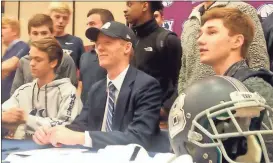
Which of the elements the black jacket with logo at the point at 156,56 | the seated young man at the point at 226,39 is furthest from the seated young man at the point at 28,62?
the seated young man at the point at 226,39

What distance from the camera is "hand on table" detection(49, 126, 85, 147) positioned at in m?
1.23

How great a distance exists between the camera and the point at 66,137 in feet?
4.08

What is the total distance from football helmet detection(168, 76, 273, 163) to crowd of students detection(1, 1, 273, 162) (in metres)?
0.16

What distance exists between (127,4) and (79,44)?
0.19 m

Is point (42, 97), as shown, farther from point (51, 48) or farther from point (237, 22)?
point (237, 22)

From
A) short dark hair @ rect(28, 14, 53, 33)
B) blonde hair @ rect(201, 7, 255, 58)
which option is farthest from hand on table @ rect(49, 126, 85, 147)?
blonde hair @ rect(201, 7, 255, 58)

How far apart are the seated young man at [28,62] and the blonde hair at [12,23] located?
0.12ft

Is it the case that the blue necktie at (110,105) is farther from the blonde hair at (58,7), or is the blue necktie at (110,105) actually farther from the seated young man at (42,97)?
the blonde hair at (58,7)

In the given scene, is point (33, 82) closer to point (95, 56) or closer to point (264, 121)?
point (95, 56)

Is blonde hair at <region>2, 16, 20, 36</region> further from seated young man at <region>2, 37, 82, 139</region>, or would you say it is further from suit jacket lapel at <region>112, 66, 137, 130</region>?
suit jacket lapel at <region>112, 66, 137, 130</region>

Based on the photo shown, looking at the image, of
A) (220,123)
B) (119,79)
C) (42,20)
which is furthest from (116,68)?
(220,123)

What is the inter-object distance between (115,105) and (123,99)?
29 mm

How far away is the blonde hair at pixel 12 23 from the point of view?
140 centimetres

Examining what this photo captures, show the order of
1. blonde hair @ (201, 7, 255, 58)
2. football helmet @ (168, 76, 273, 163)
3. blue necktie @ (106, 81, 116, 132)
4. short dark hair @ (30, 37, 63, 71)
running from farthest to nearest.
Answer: short dark hair @ (30, 37, 63, 71) < blue necktie @ (106, 81, 116, 132) < blonde hair @ (201, 7, 255, 58) < football helmet @ (168, 76, 273, 163)
